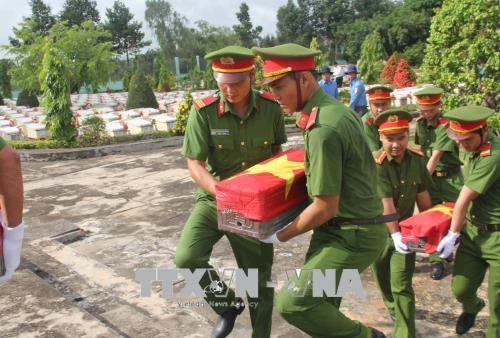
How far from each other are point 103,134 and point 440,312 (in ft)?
36.8

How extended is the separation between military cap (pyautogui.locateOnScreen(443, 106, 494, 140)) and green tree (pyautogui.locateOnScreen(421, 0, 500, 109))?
7.39 ft

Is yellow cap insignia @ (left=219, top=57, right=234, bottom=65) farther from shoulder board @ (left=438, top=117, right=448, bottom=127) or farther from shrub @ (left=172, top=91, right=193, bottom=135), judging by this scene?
shrub @ (left=172, top=91, right=193, bottom=135)

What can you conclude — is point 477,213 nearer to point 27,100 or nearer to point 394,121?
point 394,121

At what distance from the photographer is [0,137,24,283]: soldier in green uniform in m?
2.02

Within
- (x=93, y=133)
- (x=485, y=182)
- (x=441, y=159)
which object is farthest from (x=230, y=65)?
(x=93, y=133)

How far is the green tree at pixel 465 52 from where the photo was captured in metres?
4.95

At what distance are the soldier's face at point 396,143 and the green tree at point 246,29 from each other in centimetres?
6508

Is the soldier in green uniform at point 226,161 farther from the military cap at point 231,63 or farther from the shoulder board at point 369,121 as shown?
the shoulder board at point 369,121

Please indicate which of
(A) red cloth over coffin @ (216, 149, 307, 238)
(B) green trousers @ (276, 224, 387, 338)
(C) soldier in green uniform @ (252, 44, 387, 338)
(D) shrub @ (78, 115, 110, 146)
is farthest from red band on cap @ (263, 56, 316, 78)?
(D) shrub @ (78, 115, 110, 146)

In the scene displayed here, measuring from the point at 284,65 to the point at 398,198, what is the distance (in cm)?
157

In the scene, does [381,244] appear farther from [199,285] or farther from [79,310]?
[79,310]

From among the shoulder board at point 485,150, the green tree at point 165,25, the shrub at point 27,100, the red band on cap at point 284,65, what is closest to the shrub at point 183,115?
the shoulder board at point 485,150

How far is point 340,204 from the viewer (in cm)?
241

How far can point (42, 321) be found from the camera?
136 inches
